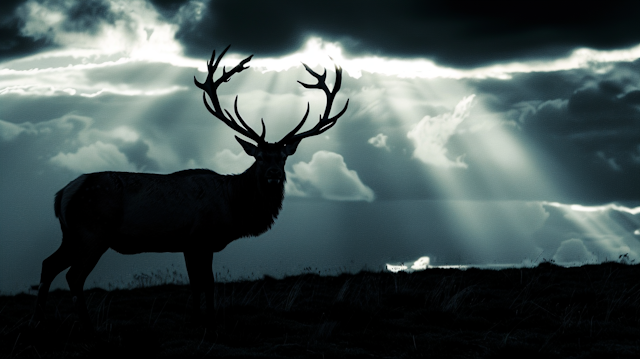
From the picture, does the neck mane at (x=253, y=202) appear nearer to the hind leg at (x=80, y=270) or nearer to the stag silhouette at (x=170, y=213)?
the stag silhouette at (x=170, y=213)

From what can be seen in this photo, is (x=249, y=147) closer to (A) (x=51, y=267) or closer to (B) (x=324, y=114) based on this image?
(B) (x=324, y=114)

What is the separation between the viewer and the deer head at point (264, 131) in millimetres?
9305

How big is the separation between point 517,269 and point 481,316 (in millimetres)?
6864

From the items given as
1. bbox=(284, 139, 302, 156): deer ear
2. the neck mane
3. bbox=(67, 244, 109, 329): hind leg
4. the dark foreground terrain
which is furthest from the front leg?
bbox=(284, 139, 302, 156): deer ear

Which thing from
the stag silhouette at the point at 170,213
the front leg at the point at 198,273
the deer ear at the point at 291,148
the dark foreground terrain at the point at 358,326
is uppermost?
the deer ear at the point at 291,148

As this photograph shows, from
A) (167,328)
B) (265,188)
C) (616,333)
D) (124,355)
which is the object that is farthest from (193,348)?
(616,333)

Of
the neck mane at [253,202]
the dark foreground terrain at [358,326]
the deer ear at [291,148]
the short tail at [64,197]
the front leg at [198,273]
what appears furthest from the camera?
the deer ear at [291,148]

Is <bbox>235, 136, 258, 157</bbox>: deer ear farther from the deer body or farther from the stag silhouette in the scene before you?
the deer body

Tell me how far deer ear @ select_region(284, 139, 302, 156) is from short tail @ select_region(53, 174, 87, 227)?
310 centimetres

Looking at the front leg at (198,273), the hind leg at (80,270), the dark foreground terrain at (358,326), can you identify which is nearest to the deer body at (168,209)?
the front leg at (198,273)

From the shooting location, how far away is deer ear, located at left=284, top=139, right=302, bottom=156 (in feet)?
31.5

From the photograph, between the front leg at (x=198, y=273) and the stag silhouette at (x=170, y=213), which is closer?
the stag silhouette at (x=170, y=213)

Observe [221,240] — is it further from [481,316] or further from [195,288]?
[481,316]

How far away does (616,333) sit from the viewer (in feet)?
28.1
